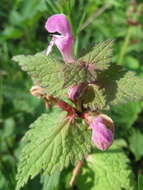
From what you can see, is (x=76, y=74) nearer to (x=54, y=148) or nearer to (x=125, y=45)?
(x=54, y=148)

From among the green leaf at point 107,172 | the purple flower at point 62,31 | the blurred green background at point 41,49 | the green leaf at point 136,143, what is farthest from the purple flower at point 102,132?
the green leaf at point 136,143

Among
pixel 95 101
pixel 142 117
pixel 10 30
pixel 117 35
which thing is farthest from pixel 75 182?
pixel 10 30

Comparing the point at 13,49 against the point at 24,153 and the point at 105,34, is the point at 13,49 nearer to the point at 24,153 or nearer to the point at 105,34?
the point at 105,34

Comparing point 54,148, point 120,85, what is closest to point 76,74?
point 120,85

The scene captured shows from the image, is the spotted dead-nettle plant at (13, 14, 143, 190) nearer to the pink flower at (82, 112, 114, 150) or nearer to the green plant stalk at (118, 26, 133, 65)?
the pink flower at (82, 112, 114, 150)

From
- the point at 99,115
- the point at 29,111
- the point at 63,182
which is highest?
the point at 99,115

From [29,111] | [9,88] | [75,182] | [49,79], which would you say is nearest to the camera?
[49,79]
